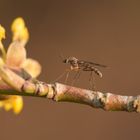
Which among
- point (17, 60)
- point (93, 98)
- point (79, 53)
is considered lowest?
point (93, 98)

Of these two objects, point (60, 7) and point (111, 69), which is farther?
point (60, 7)

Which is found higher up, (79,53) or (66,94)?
(79,53)

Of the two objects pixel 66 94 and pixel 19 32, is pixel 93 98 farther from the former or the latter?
pixel 19 32

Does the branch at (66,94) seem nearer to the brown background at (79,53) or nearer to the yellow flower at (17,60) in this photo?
the yellow flower at (17,60)

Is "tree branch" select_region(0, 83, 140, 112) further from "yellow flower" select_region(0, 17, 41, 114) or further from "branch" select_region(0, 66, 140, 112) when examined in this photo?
"yellow flower" select_region(0, 17, 41, 114)

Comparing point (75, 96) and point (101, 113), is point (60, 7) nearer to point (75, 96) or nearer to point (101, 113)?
point (101, 113)

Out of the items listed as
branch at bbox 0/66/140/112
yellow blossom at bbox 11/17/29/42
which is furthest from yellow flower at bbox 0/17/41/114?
branch at bbox 0/66/140/112

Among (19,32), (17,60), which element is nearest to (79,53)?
(19,32)

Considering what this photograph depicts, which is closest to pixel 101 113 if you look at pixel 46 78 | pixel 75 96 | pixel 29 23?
pixel 46 78
